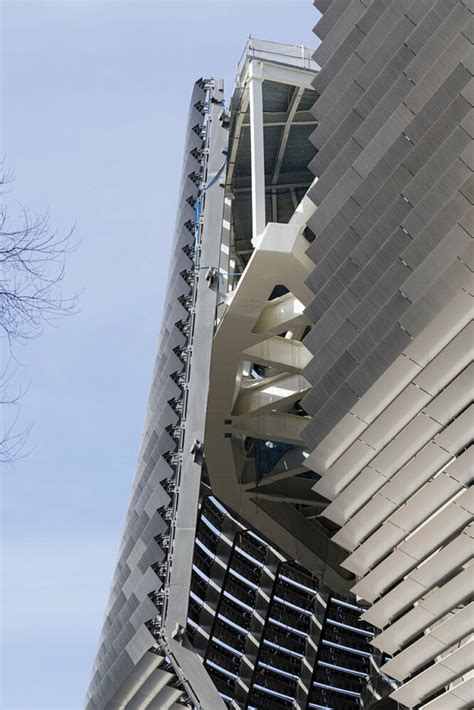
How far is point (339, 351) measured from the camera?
3186 centimetres

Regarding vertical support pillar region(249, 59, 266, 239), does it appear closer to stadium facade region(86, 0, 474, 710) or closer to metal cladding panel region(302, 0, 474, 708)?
stadium facade region(86, 0, 474, 710)

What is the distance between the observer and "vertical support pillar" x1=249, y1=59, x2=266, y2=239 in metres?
38.1

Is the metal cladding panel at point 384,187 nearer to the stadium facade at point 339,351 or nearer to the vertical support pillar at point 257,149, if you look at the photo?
the stadium facade at point 339,351

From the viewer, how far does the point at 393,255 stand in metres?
30.4

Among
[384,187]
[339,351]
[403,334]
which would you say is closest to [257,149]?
[384,187]

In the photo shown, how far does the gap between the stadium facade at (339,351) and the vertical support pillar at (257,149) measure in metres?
0.07

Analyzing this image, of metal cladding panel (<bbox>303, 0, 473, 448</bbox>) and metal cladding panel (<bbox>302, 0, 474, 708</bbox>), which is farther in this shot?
metal cladding panel (<bbox>303, 0, 473, 448</bbox>)

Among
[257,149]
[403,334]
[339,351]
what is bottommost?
[403,334]

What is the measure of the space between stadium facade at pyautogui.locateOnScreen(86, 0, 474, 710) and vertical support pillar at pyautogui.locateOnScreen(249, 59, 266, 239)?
0.07 metres

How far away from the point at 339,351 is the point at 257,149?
10.2m

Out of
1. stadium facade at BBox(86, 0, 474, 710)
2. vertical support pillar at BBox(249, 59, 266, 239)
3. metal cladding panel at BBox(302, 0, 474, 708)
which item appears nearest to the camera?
metal cladding panel at BBox(302, 0, 474, 708)

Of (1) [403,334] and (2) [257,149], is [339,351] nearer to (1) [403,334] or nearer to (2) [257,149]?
(1) [403,334]

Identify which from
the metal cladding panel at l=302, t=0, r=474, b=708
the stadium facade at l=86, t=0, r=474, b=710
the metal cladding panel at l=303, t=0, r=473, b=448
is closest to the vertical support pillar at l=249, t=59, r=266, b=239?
the stadium facade at l=86, t=0, r=474, b=710

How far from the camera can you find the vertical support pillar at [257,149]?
125 ft
